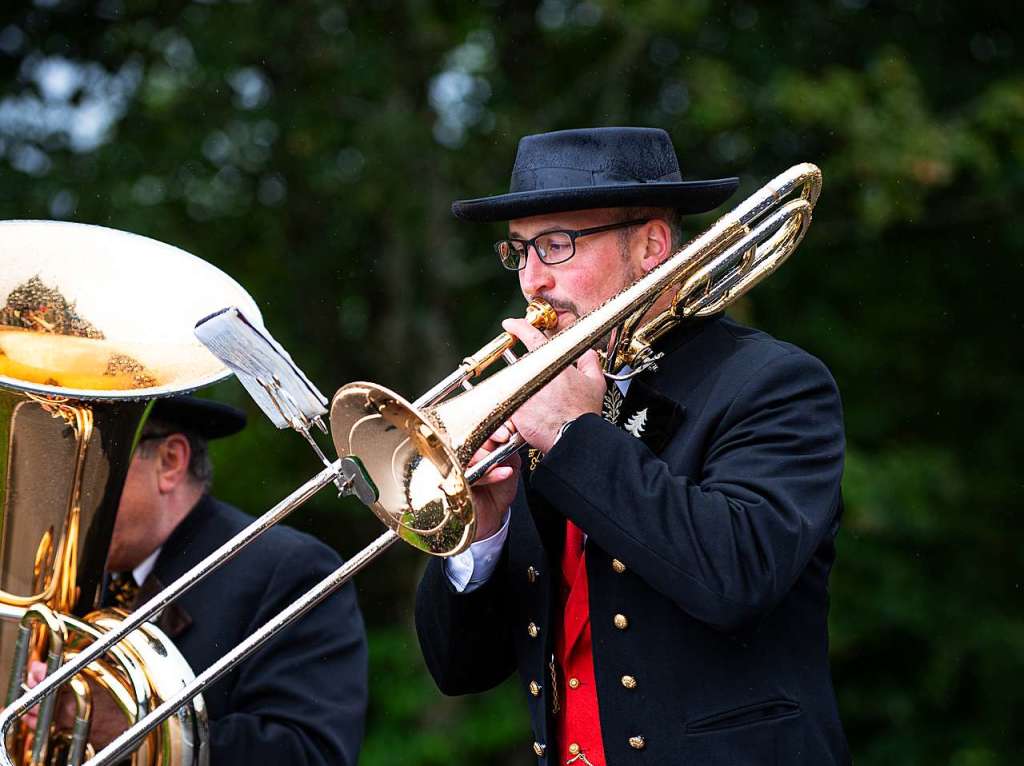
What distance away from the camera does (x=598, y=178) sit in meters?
2.88

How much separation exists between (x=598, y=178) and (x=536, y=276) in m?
0.24

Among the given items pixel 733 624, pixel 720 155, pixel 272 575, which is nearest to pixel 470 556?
pixel 733 624

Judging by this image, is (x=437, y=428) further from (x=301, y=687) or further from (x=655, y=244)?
(x=301, y=687)

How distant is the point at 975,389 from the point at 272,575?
6.46 metres

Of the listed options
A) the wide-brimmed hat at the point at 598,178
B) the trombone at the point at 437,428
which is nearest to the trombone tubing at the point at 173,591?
the trombone at the point at 437,428

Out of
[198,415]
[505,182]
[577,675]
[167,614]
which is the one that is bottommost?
[577,675]

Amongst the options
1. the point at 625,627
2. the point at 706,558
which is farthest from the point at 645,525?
the point at 625,627

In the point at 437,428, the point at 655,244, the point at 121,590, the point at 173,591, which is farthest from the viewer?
the point at 121,590

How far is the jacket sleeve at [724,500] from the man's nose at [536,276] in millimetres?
380

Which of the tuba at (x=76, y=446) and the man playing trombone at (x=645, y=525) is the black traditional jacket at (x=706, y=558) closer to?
the man playing trombone at (x=645, y=525)

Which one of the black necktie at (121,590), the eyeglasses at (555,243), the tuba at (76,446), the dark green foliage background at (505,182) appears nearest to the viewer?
the eyeglasses at (555,243)

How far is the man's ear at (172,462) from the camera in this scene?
391 cm

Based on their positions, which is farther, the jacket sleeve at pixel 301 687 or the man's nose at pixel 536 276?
the jacket sleeve at pixel 301 687

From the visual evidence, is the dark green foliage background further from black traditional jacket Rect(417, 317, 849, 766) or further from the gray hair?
black traditional jacket Rect(417, 317, 849, 766)
